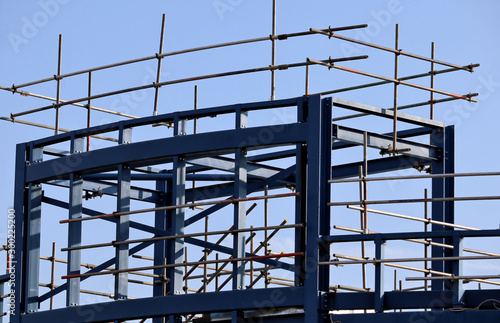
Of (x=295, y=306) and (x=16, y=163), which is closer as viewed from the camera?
(x=295, y=306)

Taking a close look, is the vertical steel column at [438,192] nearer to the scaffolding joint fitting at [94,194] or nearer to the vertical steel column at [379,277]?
the vertical steel column at [379,277]

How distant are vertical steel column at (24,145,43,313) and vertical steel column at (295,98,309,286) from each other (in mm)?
6451

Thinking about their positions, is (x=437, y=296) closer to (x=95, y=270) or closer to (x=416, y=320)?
(x=416, y=320)

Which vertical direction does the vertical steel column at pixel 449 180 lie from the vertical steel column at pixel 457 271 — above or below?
above

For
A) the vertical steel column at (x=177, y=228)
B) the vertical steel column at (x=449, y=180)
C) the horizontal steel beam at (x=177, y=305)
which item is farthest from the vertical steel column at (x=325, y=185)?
the vertical steel column at (x=449, y=180)

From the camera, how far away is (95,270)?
2359cm

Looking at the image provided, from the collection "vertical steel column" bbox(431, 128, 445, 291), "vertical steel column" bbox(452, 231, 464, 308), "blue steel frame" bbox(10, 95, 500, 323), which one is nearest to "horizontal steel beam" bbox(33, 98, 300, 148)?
"blue steel frame" bbox(10, 95, 500, 323)

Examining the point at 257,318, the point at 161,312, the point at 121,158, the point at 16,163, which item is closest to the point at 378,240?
the point at 257,318

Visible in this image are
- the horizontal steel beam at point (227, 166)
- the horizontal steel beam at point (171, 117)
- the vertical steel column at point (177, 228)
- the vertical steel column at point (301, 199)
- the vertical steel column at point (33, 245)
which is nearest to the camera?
the vertical steel column at point (301, 199)

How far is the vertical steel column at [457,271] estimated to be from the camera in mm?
19672

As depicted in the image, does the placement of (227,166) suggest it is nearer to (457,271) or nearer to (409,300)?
(409,300)

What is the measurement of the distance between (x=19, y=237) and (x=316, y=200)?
7428mm

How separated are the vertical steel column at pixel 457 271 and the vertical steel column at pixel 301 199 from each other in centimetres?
271

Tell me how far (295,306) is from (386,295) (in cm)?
165
